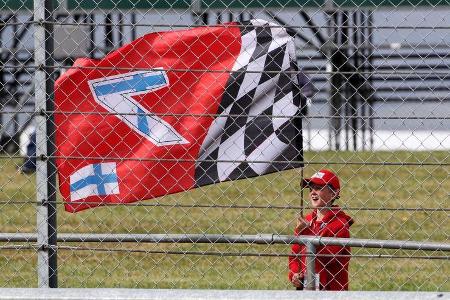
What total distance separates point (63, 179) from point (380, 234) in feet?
17.0

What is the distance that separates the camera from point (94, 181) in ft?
22.4

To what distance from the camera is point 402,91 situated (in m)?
18.0

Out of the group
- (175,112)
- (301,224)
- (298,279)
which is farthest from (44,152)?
(298,279)

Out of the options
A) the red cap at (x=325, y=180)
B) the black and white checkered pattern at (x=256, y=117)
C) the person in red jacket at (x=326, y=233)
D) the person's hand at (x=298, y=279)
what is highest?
the black and white checkered pattern at (x=256, y=117)

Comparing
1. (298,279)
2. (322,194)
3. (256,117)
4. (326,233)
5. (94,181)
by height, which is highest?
(256,117)

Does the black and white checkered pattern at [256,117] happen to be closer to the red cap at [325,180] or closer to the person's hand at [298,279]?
the red cap at [325,180]

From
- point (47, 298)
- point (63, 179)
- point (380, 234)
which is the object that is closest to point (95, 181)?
point (63, 179)

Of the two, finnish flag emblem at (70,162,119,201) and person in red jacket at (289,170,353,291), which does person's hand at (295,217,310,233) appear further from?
finnish flag emblem at (70,162,119,201)

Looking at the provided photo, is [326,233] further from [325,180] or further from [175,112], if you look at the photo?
[175,112]

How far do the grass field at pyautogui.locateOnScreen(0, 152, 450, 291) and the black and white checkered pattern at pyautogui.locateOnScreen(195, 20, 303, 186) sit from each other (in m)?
0.37

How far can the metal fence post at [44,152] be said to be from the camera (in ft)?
21.3

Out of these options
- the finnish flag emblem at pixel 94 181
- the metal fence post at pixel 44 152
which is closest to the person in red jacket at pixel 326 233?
the finnish flag emblem at pixel 94 181

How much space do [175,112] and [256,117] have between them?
462mm

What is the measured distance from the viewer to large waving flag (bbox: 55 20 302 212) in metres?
6.74
